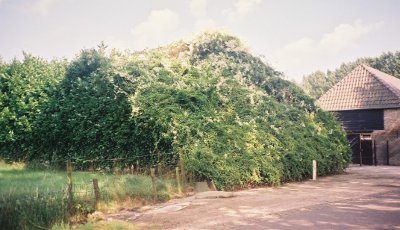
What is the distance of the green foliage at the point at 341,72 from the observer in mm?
53531

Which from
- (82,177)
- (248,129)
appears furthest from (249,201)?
(82,177)

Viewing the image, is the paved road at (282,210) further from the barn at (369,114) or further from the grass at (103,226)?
the barn at (369,114)

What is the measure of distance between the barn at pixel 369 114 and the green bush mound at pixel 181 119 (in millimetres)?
8323

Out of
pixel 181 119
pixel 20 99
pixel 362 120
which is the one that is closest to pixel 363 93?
pixel 362 120

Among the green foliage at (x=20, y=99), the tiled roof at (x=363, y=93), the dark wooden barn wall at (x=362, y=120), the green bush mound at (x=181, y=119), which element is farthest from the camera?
the tiled roof at (x=363, y=93)

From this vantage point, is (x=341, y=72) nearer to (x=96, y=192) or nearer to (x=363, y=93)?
(x=363, y=93)

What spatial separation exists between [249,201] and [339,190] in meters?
3.92

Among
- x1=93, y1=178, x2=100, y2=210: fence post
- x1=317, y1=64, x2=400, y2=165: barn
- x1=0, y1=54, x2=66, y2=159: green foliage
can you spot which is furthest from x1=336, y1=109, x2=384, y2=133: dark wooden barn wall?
x1=93, y1=178, x2=100, y2=210: fence post

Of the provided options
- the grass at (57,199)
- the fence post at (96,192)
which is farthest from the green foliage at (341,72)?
the fence post at (96,192)

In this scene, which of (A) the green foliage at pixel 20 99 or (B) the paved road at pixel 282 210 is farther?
(A) the green foliage at pixel 20 99

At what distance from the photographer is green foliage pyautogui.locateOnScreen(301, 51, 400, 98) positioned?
53.5 metres

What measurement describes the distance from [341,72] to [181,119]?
6565 cm

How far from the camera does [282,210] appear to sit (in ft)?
29.7

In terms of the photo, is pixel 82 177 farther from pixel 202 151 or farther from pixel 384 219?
pixel 384 219
